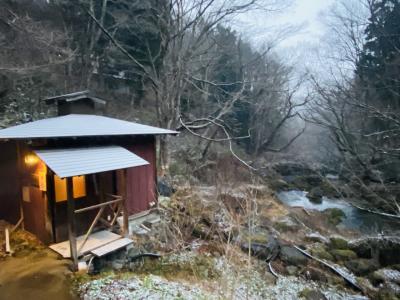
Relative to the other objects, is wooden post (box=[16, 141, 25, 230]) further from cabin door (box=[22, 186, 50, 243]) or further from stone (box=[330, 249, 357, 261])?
stone (box=[330, 249, 357, 261])

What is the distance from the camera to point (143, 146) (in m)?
8.66

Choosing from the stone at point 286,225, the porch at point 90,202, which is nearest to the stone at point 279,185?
the stone at point 286,225

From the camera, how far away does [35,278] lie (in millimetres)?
5281

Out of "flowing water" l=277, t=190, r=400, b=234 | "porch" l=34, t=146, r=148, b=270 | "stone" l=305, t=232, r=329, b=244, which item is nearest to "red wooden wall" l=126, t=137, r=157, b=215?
"porch" l=34, t=146, r=148, b=270

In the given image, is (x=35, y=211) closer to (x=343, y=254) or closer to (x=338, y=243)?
(x=343, y=254)

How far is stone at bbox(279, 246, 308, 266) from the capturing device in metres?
8.14

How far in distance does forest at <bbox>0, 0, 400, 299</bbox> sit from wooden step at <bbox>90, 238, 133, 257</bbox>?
75 cm

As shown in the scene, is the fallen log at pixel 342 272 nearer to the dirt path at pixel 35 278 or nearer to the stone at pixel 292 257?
the stone at pixel 292 257

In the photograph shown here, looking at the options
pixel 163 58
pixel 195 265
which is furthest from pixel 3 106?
pixel 195 265

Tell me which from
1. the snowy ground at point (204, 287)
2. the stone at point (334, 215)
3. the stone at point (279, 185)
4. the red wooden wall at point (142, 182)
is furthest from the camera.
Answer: the stone at point (279, 185)

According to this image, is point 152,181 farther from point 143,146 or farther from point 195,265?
point 195,265

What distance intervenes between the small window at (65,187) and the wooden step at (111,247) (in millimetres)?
1743

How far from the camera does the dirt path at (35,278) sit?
15.9ft

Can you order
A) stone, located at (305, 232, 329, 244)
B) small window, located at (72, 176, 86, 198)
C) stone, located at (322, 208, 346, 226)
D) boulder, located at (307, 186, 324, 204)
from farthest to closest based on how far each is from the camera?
boulder, located at (307, 186, 324, 204) < stone, located at (322, 208, 346, 226) < stone, located at (305, 232, 329, 244) < small window, located at (72, 176, 86, 198)
